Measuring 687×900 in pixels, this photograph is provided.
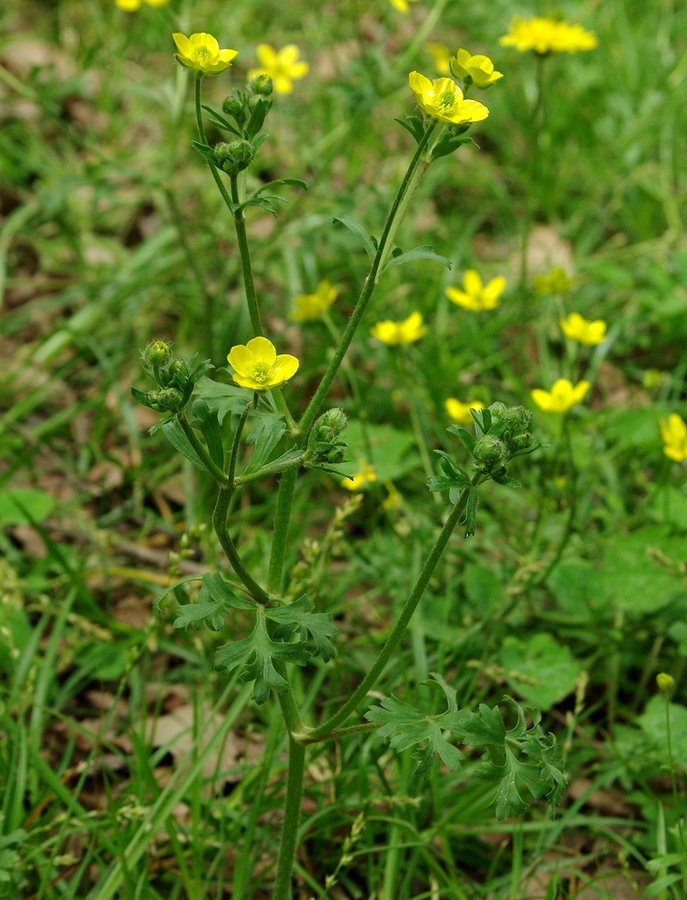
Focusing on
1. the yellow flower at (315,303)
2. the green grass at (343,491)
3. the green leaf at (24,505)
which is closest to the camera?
the green grass at (343,491)

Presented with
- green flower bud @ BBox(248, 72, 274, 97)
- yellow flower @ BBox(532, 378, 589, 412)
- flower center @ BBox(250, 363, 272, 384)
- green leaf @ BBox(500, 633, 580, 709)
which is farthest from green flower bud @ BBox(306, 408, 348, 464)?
yellow flower @ BBox(532, 378, 589, 412)

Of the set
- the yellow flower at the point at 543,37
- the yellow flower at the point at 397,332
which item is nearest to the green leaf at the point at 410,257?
the yellow flower at the point at 397,332

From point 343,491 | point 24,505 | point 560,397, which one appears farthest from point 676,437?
point 24,505

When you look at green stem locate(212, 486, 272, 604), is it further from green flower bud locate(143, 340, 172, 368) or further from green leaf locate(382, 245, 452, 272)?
green leaf locate(382, 245, 452, 272)

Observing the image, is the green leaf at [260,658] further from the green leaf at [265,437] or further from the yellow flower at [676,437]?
the yellow flower at [676,437]

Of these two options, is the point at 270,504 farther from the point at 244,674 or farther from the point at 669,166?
the point at 669,166

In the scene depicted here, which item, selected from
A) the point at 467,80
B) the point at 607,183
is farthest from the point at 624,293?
the point at 467,80
